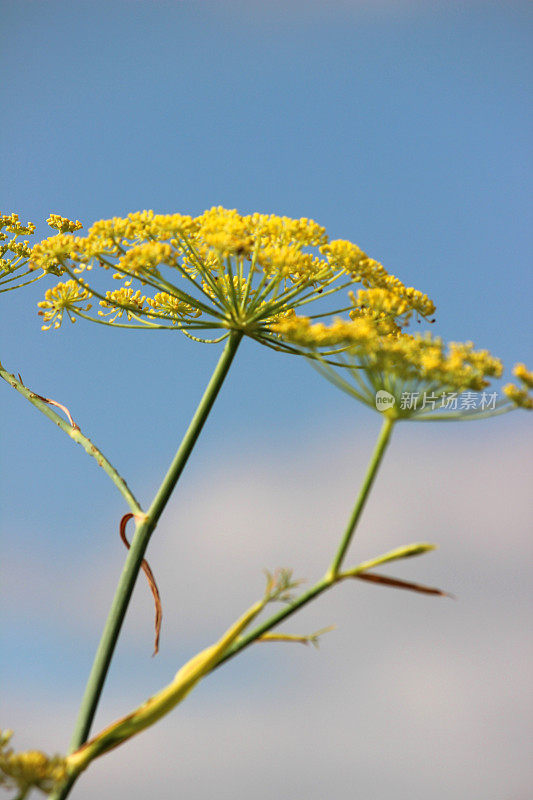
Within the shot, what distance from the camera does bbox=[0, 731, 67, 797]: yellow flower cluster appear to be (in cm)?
241

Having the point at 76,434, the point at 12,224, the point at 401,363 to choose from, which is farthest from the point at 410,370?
the point at 12,224

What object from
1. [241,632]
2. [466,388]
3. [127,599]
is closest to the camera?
→ [241,632]

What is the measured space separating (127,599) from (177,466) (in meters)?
0.55

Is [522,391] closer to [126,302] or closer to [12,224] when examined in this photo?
[126,302]

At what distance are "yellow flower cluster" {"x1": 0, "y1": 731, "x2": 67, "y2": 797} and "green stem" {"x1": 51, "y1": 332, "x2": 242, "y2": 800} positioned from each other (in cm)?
26

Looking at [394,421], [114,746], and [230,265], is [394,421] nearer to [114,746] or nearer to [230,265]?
[230,265]

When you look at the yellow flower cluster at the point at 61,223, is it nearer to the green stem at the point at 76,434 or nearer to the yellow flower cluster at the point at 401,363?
the green stem at the point at 76,434

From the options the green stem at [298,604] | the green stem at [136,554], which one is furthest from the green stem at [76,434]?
the green stem at [298,604]

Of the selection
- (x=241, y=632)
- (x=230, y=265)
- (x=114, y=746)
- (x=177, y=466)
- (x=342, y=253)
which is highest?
(x=342, y=253)

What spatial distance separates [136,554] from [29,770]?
0.94 meters

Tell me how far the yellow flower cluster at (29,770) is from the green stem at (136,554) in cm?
26

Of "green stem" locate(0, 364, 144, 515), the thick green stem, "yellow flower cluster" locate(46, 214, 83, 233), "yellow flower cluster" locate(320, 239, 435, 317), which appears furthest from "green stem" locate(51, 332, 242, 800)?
"yellow flower cluster" locate(46, 214, 83, 233)

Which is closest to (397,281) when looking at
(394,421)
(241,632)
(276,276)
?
(276,276)

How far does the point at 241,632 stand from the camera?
2643mm
